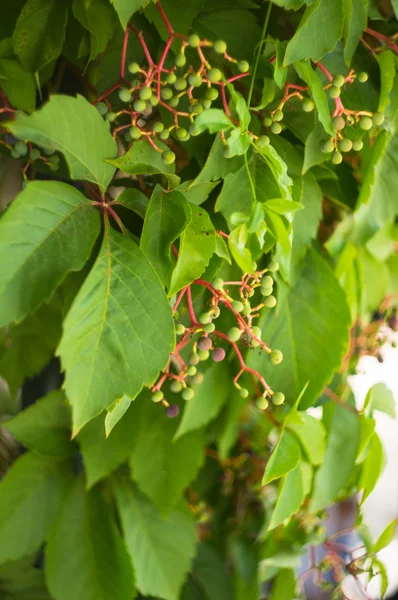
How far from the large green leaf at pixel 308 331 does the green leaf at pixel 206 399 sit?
3.3 inches

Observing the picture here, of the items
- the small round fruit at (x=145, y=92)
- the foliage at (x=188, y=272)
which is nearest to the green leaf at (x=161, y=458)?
the foliage at (x=188, y=272)

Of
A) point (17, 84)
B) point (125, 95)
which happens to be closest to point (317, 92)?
point (125, 95)

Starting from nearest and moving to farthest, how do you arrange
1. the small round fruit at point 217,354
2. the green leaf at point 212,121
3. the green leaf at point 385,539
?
1. the green leaf at point 212,121
2. the small round fruit at point 217,354
3. the green leaf at point 385,539

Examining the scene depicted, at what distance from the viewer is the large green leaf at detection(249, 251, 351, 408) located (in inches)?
19.0

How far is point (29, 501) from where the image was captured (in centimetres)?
62

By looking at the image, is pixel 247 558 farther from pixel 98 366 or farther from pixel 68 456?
pixel 98 366

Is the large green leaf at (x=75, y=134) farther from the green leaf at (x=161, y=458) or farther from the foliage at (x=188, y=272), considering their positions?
the green leaf at (x=161, y=458)

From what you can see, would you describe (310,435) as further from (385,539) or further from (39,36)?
(39,36)

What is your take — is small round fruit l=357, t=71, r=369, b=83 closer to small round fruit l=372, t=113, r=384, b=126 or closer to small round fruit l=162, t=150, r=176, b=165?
small round fruit l=372, t=113, r=384, b=126

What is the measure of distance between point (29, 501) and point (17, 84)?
1.41ft

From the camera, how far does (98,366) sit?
34 centimetres

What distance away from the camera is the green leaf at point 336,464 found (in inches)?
22.3

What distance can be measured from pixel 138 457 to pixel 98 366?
0.29 metres

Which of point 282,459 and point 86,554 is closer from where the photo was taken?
point 282,459
